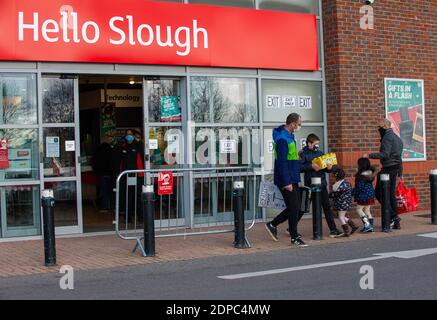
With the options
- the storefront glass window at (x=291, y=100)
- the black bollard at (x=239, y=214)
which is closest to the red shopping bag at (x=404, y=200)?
the storefront glass window at (x=291, y=100)

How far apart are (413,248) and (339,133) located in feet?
15.0

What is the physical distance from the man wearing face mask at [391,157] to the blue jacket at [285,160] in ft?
6.34

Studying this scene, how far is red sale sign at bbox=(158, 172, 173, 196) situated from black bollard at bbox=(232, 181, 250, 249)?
1.02 metres

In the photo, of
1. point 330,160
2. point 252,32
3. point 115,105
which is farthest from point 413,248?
point 115,105

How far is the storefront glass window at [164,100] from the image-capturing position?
13.0 metres

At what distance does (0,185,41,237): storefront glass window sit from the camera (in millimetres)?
11633

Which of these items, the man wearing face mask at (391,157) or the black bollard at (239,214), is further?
the man wearing face mask at (391,157)

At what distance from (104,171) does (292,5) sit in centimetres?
595

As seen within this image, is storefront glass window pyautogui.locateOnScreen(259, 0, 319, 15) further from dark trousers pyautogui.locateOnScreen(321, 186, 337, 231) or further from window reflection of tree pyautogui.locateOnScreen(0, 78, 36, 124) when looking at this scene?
window reflection of tree pyautogui.locateOnScreen(0, 78, 36, 124)

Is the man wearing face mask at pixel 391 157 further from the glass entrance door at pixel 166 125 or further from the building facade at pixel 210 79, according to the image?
the glass entrance door at pixel 166 125

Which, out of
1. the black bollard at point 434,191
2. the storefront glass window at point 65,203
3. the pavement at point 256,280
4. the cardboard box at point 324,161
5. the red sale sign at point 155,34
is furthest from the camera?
the black bollard at point 434,191

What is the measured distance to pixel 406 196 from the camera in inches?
485

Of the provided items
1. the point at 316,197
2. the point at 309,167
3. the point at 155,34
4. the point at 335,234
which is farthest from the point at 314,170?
the point at 155,34
